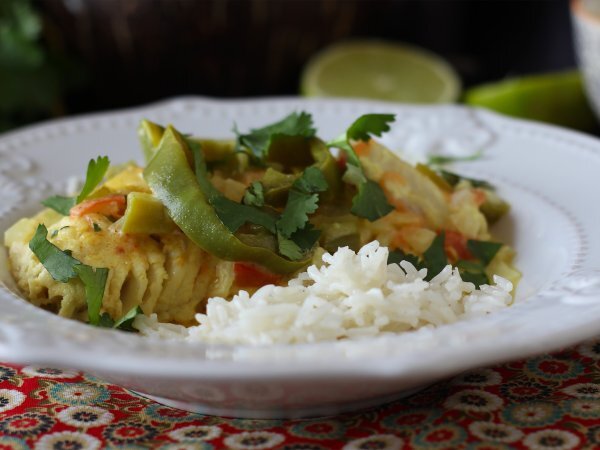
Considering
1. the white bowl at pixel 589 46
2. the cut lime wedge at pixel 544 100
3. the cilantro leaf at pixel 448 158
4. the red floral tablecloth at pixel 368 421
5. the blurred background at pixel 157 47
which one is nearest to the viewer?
the red floral tablecloth at pixel 368 421

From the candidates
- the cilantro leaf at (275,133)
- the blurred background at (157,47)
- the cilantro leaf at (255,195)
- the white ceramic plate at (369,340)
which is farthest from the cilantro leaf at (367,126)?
the blurred background at (157,47)

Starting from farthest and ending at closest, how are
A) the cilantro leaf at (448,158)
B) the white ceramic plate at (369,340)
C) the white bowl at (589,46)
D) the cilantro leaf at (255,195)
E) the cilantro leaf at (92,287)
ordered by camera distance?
the white bowl at (589,46)
the cilantro leaf at (448,158)
the cilantro leaf at (255,195)
the cilantro leaf at (92,287)
the white ceramic plate at (369,340)

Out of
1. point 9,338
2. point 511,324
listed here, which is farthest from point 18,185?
point 511,324

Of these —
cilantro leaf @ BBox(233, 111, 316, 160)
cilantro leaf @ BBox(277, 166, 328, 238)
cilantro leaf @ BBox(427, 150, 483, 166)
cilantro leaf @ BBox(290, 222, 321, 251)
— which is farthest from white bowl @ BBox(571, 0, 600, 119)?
cilantro leaf @ BBox(290, 222, 321, 251)

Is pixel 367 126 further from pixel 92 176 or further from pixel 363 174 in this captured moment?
pixel 92 176

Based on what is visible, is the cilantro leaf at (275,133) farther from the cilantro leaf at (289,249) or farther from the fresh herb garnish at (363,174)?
the cilantro leaf at (289,249)

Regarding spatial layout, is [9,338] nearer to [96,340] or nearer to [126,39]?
[96,340]

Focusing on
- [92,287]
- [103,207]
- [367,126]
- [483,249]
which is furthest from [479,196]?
[92,287]
